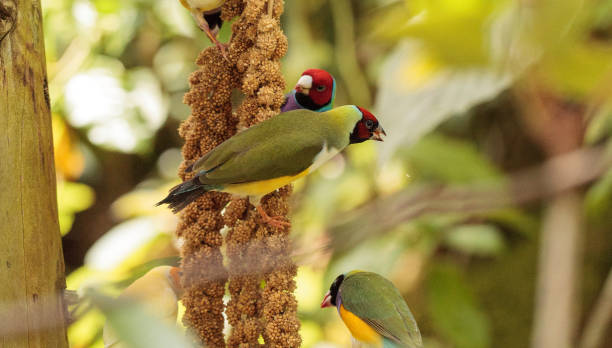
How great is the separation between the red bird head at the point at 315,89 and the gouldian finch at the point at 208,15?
8 cm

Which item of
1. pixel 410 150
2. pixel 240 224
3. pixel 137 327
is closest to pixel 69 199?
pixel 410 150

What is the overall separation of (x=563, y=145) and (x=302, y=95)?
0.58 meters

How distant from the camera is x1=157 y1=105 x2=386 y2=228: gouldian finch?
1.70ft

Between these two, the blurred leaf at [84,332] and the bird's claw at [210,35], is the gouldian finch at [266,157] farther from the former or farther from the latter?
the blurred leaf at [84,332]

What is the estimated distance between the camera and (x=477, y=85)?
0.86 meters

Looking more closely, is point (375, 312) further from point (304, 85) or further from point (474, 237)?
point (474, 237)

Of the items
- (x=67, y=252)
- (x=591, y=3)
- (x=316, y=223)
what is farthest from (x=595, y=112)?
(x=67, y=252)

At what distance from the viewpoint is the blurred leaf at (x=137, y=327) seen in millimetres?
337

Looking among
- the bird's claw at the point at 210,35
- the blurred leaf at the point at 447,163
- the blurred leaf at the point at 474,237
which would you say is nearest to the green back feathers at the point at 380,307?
the bird's claw at the point at 210,35

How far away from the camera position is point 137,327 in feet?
1.15

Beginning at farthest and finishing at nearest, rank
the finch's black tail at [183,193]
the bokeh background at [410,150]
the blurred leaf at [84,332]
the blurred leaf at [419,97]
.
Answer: the blurred leaf at [84,332] < the blurred leaf at [419,97] < the bokeh background at [410,150] < the finch's black tail at [183,193]

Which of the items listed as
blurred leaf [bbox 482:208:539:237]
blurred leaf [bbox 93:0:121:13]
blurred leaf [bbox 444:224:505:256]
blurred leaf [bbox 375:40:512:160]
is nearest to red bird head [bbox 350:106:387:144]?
blurred leaf [bbox 375:40:512:160]

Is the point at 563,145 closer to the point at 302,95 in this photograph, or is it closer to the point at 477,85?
the point at 477,85

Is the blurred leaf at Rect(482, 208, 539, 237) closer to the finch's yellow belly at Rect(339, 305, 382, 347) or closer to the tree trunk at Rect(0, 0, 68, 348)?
the finch's yellow belly at Rect(339, 305, 382, 347)
